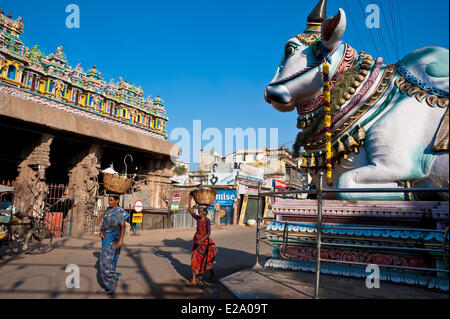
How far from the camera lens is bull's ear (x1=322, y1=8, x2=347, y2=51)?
3767 mm

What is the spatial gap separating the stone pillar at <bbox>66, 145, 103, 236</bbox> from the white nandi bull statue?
9.65 meters

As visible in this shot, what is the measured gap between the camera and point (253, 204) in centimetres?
2259

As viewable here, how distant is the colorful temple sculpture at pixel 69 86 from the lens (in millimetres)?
11180

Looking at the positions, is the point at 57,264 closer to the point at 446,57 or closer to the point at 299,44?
the point at 299,44

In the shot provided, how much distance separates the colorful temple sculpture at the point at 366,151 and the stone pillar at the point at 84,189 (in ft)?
30.6

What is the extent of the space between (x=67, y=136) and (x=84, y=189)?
2.15 m

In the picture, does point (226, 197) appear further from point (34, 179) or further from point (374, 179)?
point (374, 179)

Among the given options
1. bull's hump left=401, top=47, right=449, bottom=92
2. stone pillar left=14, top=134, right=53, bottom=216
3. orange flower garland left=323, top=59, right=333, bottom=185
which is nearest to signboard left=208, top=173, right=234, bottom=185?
stone pillar left=14, top=134, right=53, bottom=216

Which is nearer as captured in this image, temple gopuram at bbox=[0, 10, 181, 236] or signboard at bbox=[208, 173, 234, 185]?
temple gopuram at bbox=[0, 10, 181, 236]

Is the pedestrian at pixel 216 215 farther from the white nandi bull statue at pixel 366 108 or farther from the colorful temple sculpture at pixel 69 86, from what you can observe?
the white nandi bull statue at pixel 366 108

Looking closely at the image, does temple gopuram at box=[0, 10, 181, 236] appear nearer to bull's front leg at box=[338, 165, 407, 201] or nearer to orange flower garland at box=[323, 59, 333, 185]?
orange flower garland at box=[323, 59, 333, 185]

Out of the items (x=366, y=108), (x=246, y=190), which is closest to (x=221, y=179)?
(x=246, y=190)

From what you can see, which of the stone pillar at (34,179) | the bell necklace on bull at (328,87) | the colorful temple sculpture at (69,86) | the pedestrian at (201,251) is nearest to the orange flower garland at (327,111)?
the bell necklace on bull at (328,87)

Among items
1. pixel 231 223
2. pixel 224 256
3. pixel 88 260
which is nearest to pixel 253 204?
pixel 231 223
